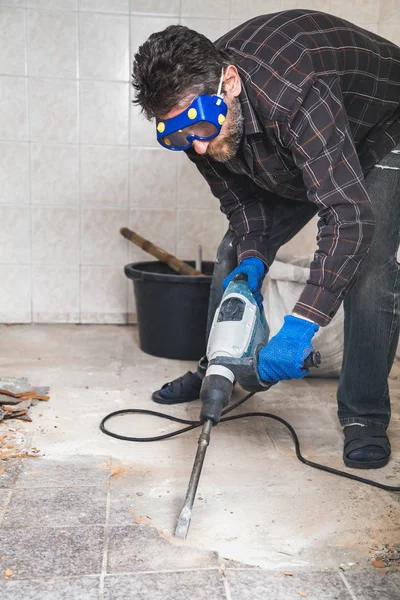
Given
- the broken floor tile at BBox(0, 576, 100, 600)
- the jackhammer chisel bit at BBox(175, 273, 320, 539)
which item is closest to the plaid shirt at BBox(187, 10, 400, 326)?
the jackhammer chisel bit at BBox(175, 273, 320, 539)

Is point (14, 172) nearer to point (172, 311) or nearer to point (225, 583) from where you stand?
point (172, 311)

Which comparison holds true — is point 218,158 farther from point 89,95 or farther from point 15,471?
point 89,95

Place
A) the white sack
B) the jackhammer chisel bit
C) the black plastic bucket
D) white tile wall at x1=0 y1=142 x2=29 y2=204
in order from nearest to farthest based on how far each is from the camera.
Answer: the jackhammer chisel bit → the white sack → the black plastic bucket → white tile wall at x1=0 y1=142 x2=29 y2=204

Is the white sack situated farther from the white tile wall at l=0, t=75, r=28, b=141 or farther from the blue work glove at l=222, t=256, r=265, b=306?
the white tile wall at l=0, t=75, r=28, b=141

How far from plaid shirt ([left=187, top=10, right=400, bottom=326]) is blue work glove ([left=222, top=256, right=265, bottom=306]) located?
260 mm

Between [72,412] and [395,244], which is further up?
[395,244]

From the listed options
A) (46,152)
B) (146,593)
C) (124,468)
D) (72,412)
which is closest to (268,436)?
(124,468)

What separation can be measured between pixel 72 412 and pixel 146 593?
905 mm

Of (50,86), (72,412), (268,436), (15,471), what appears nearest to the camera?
(15,471)

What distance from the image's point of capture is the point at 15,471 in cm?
154

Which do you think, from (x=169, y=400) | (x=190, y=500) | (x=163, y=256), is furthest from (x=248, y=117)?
(x=163, y=256)

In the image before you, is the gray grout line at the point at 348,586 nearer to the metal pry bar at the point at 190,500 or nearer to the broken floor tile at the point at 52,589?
the metal pry bar at the point at 190,500

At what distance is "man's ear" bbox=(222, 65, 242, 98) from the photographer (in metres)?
1.29

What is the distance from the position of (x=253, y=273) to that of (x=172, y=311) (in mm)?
862
